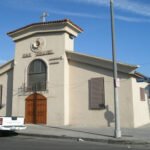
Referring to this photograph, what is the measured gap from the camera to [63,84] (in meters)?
23.1

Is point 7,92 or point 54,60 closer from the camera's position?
→ point 54,60

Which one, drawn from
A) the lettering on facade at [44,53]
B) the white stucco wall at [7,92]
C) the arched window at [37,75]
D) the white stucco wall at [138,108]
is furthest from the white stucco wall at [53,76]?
the white stucco wall at [138,108]

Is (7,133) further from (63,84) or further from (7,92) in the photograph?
(7,92)

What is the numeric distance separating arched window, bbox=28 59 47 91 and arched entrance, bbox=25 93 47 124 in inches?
25.7

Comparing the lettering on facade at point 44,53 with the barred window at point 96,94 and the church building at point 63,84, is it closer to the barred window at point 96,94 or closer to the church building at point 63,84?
the church building at point 63,84

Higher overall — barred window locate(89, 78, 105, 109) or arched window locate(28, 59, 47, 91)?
arched window locate(28, 59, 47, 91)

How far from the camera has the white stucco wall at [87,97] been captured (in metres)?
20.7

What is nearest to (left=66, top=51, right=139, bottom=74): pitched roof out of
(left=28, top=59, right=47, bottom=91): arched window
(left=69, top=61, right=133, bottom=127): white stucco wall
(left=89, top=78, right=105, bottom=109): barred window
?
(left=69, top=61, right=133, bottom=127): white stucco wall

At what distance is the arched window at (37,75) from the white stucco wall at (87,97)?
2282 millimetres

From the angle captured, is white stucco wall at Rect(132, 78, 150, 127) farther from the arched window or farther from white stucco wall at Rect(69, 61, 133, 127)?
the arched window

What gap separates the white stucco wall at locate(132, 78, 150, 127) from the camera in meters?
21.0

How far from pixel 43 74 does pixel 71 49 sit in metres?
3.04

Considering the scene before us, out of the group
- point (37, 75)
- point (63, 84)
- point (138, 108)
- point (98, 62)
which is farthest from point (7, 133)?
point (138, 108)

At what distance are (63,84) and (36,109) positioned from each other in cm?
320
